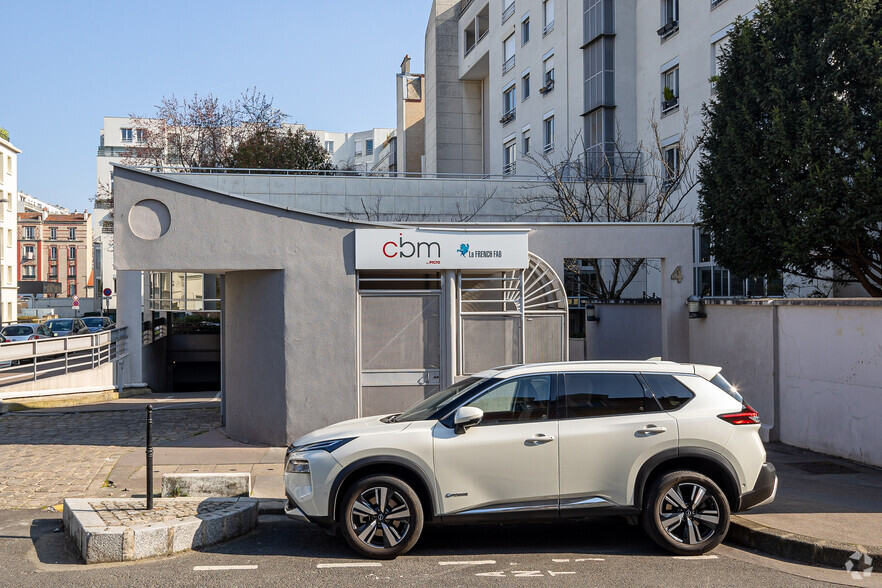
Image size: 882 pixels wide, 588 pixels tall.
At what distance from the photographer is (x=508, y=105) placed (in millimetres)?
36375

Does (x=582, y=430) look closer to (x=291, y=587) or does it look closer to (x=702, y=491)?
(x=702, y=491)

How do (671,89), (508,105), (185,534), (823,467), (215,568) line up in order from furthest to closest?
(508,105), (671,89), (823,467), (185,534), (215,568)

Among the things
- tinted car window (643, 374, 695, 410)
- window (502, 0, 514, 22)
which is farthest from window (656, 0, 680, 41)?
tinted car window (643, 374, 695, 410)

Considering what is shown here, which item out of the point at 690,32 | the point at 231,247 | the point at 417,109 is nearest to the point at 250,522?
the point at 231,247

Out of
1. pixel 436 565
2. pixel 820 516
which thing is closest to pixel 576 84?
pixel 820 516

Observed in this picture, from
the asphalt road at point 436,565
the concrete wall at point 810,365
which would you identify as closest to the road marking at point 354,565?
the asphalt road at point 436,565

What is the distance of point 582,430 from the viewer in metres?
7.11

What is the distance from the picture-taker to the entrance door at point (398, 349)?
12.5 metres

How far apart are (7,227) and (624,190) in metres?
52.5

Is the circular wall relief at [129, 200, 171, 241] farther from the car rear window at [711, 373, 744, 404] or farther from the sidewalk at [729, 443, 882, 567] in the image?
the sidewalk at [729, 443, 882, 567]

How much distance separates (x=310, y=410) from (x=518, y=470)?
585cm

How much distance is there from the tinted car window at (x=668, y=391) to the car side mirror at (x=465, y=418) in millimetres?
1619

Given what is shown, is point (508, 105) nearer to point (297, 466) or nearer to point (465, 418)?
point (465, 418)

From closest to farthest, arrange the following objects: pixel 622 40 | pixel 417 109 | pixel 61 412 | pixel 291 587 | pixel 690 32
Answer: pixel 291 587
pixel 61 412
pixel 690 32
pixel 622 40
pixel 417 109
